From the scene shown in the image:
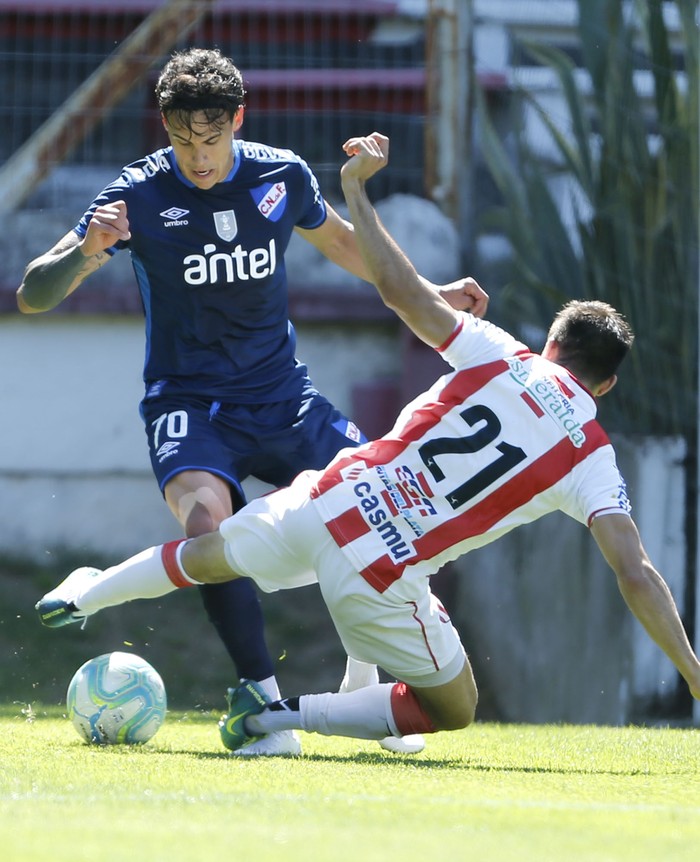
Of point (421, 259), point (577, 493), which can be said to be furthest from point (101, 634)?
point (577, 493)

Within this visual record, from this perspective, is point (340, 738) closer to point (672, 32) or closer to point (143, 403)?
point (143, 403)

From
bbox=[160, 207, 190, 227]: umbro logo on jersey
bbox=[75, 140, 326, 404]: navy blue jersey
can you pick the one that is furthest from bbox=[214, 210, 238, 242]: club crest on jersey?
bbox=[160, 207, 190, 227]: umbro logo on jersey

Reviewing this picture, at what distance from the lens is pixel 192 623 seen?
8.42 meters

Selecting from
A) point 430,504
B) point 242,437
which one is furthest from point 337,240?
point 430,504

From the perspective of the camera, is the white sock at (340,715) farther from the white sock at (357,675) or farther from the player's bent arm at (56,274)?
the player's bent arm at (56,274)

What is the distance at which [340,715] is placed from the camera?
4.68m

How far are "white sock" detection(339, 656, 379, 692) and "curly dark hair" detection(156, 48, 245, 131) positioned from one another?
6.14 ft

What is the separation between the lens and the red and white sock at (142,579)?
4.82 m

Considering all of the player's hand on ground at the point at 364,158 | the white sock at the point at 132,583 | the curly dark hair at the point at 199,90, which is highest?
the curly dark hair at the point at 199,90

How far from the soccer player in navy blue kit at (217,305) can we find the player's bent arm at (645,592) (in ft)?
3.34

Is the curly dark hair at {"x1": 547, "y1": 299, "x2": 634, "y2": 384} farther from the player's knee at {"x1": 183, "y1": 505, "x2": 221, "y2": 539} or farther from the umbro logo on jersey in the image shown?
the umbro logo on jersey

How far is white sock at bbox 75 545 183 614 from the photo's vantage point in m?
4.86

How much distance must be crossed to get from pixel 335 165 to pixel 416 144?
20.6 inches

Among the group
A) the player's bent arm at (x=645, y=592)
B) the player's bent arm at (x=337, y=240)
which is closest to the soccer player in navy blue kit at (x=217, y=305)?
the player's bent arm at (x=337, y=240)
